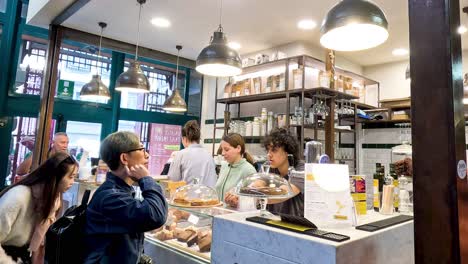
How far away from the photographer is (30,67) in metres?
5.59

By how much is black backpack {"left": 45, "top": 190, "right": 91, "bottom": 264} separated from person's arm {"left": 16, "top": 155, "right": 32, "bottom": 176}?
4.31m

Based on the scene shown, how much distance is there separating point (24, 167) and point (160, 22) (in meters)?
3.13

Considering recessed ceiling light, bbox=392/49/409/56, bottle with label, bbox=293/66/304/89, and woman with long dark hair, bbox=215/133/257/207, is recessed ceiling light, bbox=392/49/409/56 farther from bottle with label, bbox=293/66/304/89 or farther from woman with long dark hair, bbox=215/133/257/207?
woman with long dark hair, bbox=215/133/257/207

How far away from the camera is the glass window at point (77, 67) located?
18.9 ft

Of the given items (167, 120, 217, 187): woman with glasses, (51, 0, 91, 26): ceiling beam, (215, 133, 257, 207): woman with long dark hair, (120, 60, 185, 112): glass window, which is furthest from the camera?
(120, 60, 185, 112): glass window

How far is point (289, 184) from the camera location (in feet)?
5.20

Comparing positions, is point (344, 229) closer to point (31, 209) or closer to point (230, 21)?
point (31, 209)

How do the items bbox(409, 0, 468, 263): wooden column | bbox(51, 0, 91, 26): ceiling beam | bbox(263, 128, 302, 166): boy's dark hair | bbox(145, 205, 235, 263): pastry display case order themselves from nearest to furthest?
1. bbox(409, 0, 468, 263): wooden column
2. bbox(145, 205, 235, 263): pastry display case
3. bbox(263, 128, 302, 166): boy's dark hair
4. bbox(51, 0, 91, 26): ceiling beam

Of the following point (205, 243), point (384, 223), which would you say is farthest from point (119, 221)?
point (384, 223)

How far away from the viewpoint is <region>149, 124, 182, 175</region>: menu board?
6766 millimetres

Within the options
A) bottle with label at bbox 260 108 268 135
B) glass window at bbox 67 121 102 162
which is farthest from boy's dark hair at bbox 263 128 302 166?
glass window at bbox 67 121 102 162

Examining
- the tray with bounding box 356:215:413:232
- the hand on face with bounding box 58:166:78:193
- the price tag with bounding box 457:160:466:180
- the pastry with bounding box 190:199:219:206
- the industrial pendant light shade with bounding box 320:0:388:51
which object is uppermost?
the industrial pendant light shade with bounding box 320:0:388:51

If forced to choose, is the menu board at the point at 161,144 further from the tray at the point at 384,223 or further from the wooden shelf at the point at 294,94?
the tray at the point at 384,223

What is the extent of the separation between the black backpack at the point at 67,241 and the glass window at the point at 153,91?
5.12 meters
